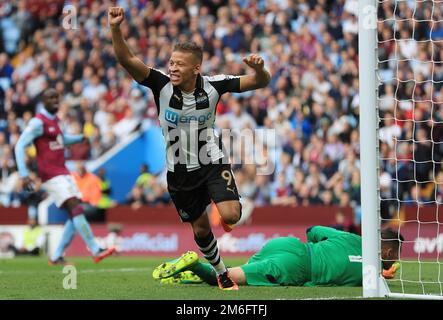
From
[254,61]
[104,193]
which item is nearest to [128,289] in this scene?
[254,61]

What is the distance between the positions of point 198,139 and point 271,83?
11.8m

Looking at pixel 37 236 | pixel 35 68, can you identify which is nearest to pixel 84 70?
pixel 35 68

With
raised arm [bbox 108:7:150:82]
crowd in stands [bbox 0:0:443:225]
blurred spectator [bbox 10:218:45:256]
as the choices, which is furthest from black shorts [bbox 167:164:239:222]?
blurred spectator [bbox 10:218:45:256]

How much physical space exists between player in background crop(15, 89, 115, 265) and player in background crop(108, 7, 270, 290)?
4.31 meters

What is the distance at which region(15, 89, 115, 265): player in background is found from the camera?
42.2 feet

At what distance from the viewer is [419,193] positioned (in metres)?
16.7

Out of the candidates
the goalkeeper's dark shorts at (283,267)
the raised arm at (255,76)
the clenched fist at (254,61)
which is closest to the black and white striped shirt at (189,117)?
the raised arm at (255,76)

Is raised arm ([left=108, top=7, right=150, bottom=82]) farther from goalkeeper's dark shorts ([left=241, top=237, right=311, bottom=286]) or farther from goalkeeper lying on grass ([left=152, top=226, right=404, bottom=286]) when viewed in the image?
goalkeeper's dark shorts ([left=241, top=237, right=311, bottom=286])

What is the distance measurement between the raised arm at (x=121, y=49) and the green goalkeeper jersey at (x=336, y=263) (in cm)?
242

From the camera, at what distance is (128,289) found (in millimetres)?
8766

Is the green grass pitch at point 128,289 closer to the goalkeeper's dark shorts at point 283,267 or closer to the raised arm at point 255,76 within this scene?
the goalkeeper's dark shorts at point 283,267

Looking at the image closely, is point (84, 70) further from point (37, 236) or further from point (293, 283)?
point (293, 283)
